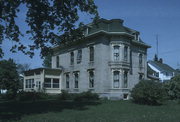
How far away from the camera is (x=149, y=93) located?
22.2 m

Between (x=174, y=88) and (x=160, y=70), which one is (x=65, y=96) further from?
(x=160, y=70)

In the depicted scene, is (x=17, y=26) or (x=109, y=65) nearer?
(x=17, y=26)

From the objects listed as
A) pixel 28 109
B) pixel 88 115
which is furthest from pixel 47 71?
pixel 88 115

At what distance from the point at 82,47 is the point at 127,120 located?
22.2m

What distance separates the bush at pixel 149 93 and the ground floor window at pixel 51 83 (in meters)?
16.8

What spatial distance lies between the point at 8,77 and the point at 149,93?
2626 cm

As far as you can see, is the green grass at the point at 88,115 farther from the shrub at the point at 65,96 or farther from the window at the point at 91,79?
the window at the point at 91,79

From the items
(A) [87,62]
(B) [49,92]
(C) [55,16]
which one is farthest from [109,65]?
(C) [55,16]

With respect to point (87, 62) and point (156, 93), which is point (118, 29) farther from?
point (156, 93)

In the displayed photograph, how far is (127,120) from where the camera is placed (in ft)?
40.8

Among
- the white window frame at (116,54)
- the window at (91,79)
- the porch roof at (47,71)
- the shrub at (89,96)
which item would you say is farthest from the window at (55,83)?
the white window frame at (116,54)

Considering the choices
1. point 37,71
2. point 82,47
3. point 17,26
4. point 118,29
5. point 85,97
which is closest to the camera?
point 17,26

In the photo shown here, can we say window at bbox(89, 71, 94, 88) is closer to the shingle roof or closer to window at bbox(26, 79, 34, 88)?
window at bbox(26, 79, 34, 88)

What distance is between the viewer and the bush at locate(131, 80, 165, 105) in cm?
2230
